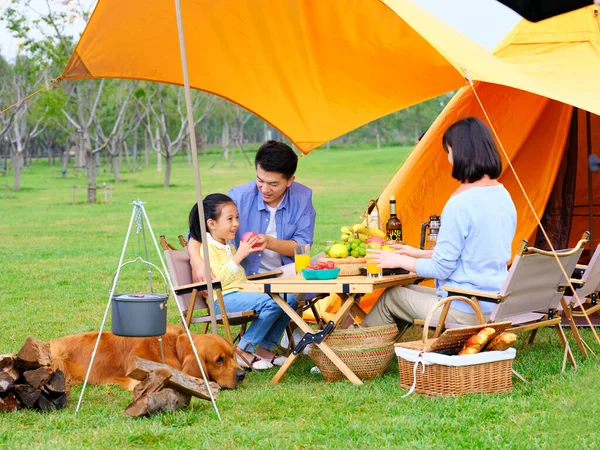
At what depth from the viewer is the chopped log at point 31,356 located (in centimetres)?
420

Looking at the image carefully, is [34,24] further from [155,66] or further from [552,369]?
[552,369]

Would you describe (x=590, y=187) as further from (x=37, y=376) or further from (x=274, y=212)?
(x=37, y=376)

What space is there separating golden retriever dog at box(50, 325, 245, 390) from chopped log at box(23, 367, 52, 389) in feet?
0.68

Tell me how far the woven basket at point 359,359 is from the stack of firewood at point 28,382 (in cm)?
135

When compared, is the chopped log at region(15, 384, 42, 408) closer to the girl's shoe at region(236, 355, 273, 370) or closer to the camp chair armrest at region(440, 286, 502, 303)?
the girl's shoe at region(236, 355, 273, 370)

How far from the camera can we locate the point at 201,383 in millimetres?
4211

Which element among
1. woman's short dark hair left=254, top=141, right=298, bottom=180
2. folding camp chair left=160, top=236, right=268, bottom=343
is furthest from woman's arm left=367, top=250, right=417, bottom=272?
woman's short dark hair left=254, top=141, right=298, bottom=180

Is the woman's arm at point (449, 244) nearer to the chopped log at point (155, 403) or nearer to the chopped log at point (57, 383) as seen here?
the chopped log at point (155, 403)

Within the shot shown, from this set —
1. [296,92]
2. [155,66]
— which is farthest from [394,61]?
[155,66]

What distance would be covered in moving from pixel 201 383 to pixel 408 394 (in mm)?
997

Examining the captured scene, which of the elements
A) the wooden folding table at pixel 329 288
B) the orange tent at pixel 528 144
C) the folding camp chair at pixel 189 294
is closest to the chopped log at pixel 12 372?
the folding camp chair at pixel 189 294

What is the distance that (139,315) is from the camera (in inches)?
152

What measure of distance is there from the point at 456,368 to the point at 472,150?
1.09 m

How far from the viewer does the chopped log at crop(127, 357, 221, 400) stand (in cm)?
402
